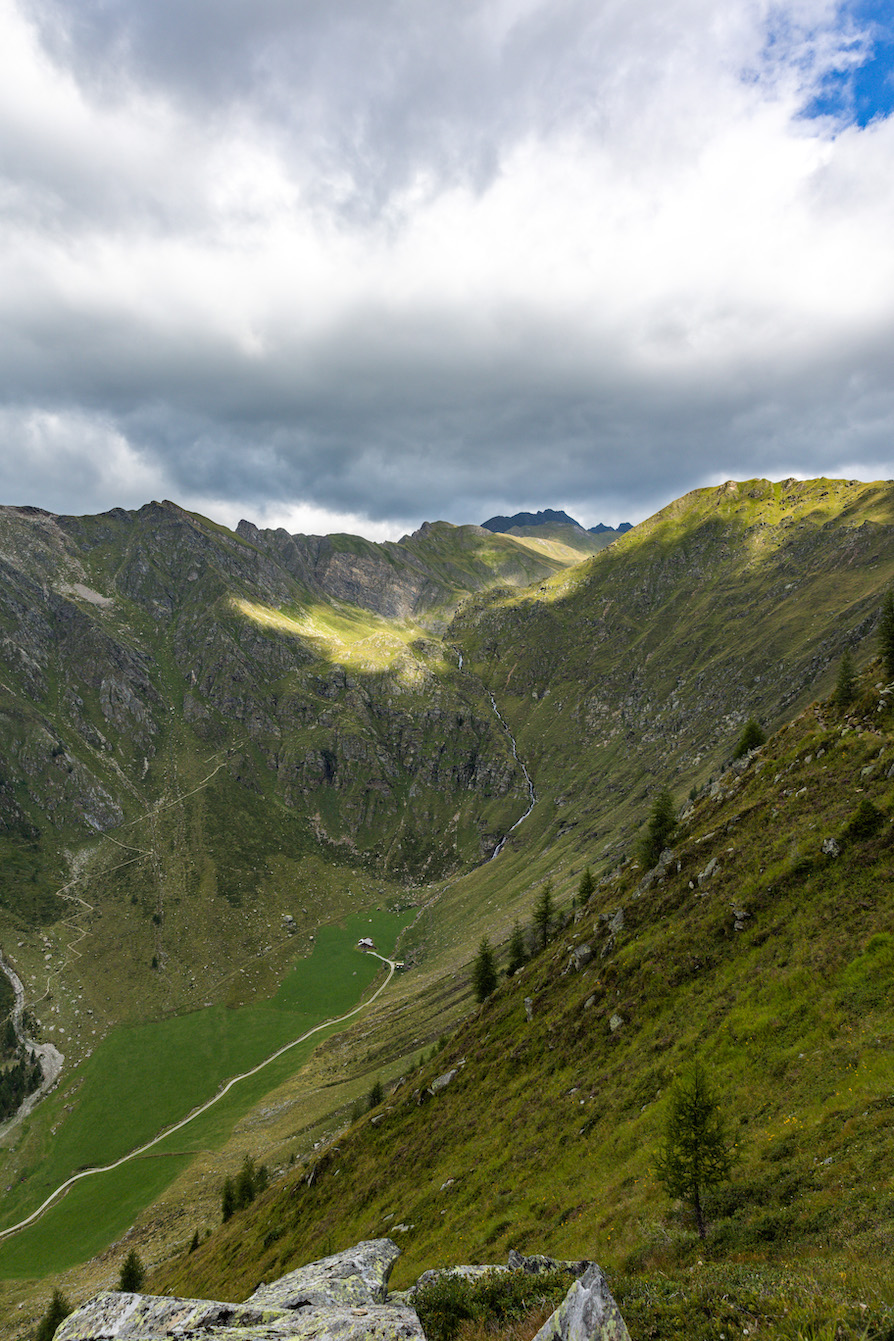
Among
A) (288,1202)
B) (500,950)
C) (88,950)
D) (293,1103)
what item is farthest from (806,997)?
(88,950)

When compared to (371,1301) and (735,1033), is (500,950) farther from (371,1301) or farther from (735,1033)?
(371,1301)

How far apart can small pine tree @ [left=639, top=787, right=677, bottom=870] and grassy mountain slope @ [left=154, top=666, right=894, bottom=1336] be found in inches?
103

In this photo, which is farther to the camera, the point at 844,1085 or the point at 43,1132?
the point at 43,1132

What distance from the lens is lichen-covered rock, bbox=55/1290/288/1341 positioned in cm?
1469

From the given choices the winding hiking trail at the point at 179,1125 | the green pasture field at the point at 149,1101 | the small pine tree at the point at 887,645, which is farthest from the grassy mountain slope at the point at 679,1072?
the winding hiking trail at the point at 179,1125

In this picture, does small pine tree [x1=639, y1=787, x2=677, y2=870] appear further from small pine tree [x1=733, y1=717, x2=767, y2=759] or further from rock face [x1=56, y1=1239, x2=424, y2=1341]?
rock face [x1=56, y1=1239, x2=424, y2=1341]

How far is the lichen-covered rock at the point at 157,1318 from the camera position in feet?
48.2

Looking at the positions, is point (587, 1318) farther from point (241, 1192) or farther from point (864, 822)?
point (241, 1192)

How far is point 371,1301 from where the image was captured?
61.9 ft

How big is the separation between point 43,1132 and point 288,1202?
103261 mm

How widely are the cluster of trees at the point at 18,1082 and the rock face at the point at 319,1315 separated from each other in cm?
16258

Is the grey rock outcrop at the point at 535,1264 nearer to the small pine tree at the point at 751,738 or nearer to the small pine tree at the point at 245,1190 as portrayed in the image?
the small pine tree at the point at 751,738

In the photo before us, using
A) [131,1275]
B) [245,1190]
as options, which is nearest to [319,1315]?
[131,1275]

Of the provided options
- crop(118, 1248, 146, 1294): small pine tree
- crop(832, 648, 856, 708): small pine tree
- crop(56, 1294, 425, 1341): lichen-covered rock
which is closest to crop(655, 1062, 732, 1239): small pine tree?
crop(56, 1294, 425, 1341): lichen-covered rock
